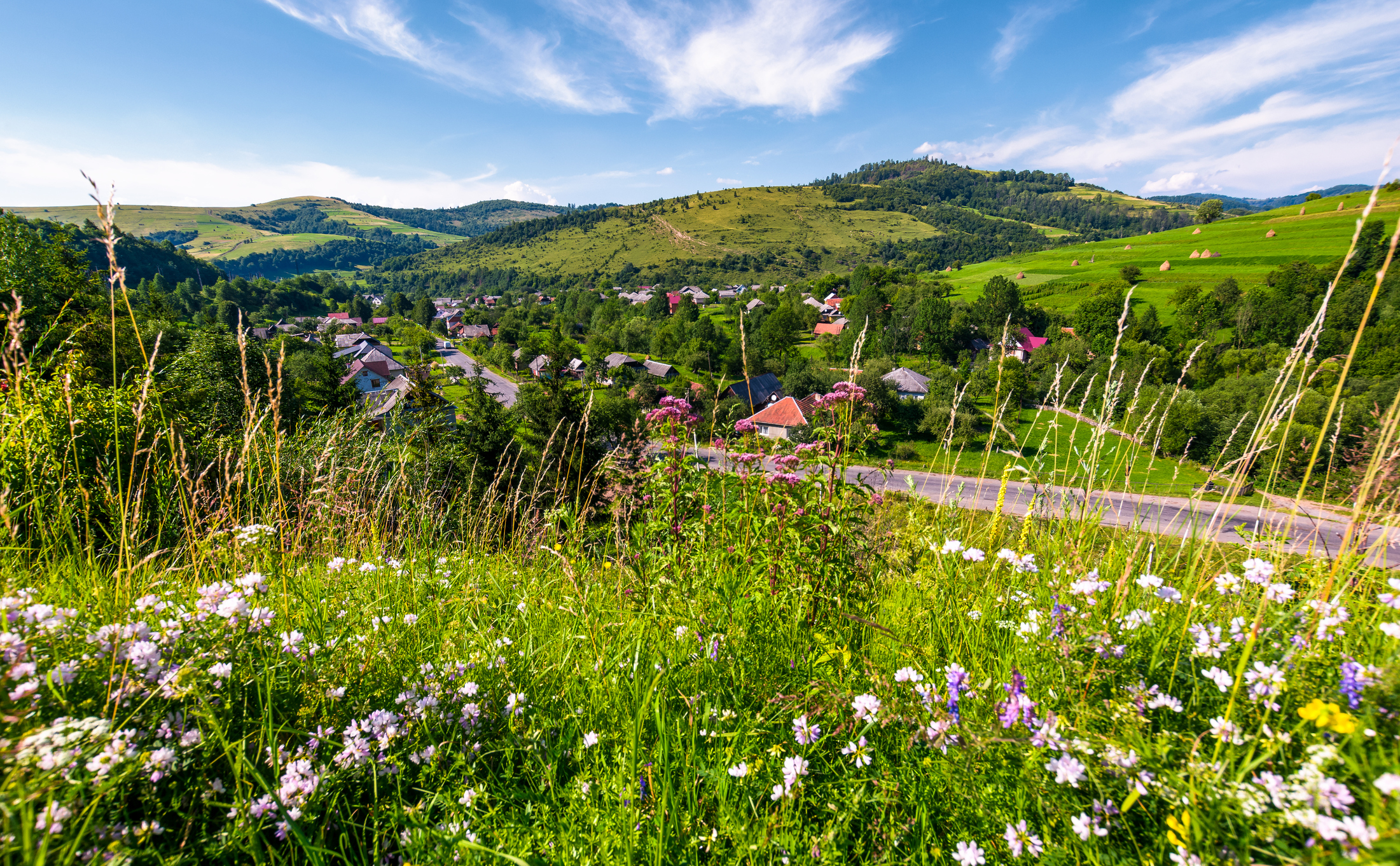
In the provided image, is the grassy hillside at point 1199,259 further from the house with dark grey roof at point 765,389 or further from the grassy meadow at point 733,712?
the grassy meadow at point 733,712

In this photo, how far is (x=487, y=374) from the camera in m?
70.9

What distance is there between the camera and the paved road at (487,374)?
2176 inches

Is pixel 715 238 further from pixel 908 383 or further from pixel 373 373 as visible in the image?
pixel 373 373

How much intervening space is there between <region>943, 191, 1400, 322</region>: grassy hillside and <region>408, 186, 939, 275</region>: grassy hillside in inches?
2541

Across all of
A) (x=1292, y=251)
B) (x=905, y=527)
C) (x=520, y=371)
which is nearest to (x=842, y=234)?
(x=1292, y=251)

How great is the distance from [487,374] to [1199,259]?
104773mm

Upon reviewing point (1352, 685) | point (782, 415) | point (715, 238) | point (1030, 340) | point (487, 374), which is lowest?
point (487, 374)

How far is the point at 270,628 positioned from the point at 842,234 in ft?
615

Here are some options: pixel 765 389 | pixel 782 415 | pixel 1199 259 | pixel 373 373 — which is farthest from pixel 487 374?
pixel 1199 259

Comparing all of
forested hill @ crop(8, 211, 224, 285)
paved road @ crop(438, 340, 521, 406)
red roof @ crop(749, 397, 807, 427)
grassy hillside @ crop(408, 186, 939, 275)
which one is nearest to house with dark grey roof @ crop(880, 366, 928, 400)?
red roof @ crop(749, 397, 807, 427)

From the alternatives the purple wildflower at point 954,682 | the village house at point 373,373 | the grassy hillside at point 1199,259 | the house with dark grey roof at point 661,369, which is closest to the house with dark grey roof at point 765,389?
the house with dark grey roof at point 661,369

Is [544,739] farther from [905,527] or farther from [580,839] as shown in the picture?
[905,527]

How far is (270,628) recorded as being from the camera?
73.5 inches

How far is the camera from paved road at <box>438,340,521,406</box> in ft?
181
